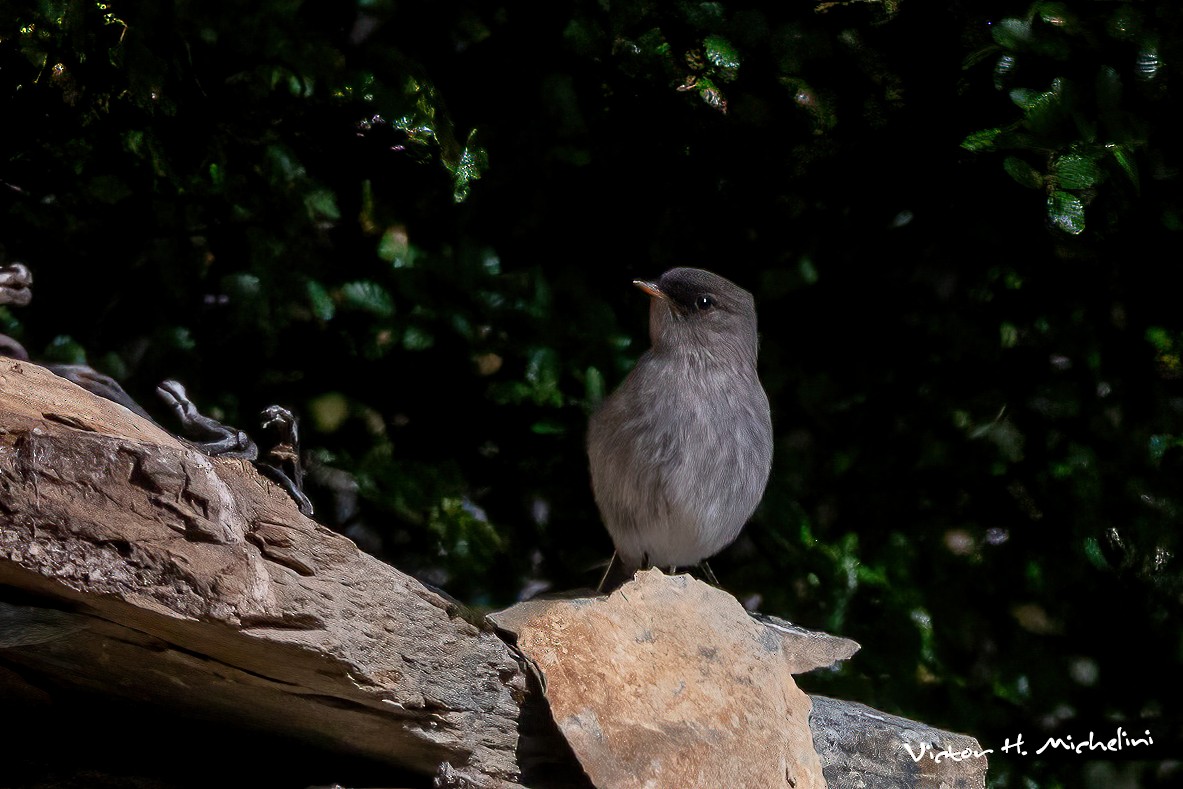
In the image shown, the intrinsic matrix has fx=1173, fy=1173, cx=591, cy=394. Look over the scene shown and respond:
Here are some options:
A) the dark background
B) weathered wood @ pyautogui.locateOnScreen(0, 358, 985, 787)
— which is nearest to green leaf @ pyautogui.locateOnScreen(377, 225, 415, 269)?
the dark background

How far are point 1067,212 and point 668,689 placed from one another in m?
1.66

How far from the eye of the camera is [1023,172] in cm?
303

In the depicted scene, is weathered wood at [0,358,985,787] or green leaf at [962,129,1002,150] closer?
weathered wood at [0,358,985,787]

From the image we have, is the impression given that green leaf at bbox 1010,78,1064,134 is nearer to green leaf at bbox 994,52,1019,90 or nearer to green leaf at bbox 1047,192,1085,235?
green leaf at bbox 994,52,1019,90

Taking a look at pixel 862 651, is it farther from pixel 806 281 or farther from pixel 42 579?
pixel 42 579

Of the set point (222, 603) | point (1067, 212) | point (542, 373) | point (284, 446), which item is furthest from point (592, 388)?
point (222, 603)

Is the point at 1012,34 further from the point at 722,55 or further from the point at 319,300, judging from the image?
the point at 319,300

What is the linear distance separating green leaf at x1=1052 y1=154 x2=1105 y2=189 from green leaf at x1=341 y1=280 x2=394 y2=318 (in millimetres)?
1802

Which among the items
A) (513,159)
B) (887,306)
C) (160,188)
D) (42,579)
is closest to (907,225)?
(887,306)

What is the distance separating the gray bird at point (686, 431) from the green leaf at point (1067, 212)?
82 cm

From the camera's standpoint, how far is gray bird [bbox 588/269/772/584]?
10.2 ft

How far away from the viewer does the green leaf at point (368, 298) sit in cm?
318

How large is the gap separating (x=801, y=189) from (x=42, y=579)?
2.46m

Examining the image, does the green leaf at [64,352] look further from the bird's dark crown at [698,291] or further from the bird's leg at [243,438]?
the bird's dark crown at [698,291]
